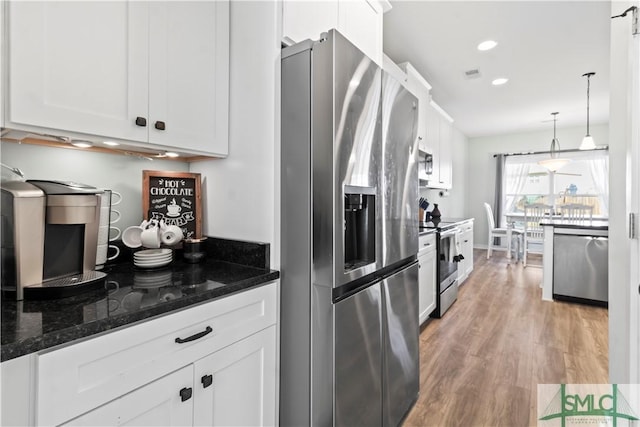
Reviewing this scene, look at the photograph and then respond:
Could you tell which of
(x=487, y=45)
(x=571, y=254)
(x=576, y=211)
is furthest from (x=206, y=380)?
(x=576, y=211)

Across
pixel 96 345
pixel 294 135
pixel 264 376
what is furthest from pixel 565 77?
pixel 96 345

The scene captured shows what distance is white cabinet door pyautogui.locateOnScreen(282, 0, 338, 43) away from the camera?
130cm

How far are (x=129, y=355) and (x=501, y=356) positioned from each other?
2524 millimetres

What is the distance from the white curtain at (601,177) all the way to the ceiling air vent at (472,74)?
436 centimetres

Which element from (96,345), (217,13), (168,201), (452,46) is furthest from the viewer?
(452,46)

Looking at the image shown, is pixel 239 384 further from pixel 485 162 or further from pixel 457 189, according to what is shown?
pixel 485 162

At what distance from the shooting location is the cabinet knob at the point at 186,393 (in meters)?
0.92

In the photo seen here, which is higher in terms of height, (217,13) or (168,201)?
(217,13)

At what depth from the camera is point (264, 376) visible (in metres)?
1.20

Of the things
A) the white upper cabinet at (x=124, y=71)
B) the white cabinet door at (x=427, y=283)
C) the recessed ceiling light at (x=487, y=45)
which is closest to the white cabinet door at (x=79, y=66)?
the white upper cabinet at (x=124, y=71)

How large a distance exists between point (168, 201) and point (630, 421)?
7.03 ft

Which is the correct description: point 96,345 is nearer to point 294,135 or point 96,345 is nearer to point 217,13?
point 294,135

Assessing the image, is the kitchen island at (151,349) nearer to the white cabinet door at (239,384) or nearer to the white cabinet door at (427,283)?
the white cabinet door at (239,384)

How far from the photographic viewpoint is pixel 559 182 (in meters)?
6.51
